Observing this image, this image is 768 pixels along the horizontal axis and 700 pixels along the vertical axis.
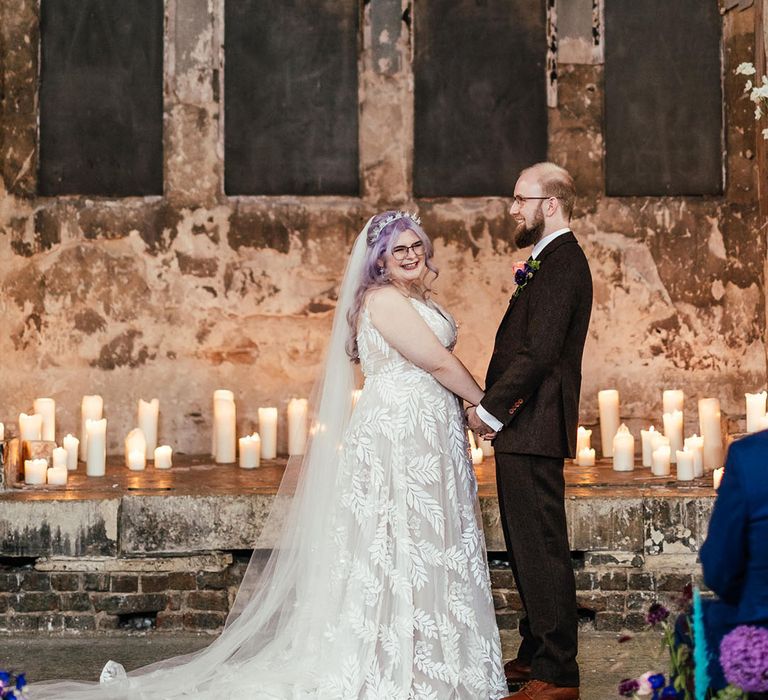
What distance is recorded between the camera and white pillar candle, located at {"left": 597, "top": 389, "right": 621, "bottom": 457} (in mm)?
6465

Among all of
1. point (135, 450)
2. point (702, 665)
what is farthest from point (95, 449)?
point (702, 665)

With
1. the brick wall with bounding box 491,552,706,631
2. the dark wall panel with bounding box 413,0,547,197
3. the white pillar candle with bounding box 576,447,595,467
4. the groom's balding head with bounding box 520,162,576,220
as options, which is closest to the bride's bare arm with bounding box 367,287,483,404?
the groom's balding head with bounding box 520,162,576,220

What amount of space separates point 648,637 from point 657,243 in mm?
2576

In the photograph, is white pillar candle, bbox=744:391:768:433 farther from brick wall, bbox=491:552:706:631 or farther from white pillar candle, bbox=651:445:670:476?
brick wall, bbox=491:552:706:631

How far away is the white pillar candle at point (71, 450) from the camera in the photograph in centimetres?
608

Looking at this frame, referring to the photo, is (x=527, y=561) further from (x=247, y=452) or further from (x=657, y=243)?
(x=657, y=243)

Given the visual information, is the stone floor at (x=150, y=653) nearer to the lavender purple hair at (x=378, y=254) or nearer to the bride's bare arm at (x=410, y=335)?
the bride's bare arm at (x=410, y=335)

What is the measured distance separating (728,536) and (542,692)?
1604 mm

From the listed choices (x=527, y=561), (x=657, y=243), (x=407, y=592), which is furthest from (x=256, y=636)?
(x=657, y=243)

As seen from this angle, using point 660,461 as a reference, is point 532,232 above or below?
above

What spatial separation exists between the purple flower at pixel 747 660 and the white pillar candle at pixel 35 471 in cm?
387

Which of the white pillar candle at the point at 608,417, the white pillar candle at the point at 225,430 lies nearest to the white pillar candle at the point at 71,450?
the white pillar candle at the point at 225,430

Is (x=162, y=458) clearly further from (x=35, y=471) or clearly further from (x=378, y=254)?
(x=378, y=254)

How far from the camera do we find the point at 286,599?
14.7 feet
